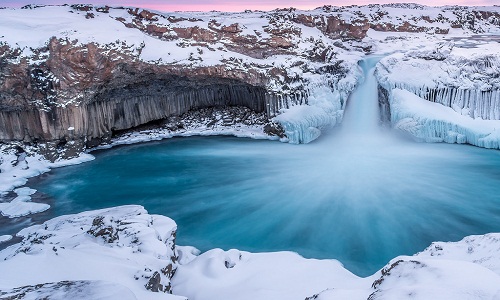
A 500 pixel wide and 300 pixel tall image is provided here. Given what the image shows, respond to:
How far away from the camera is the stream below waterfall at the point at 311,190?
7184mm

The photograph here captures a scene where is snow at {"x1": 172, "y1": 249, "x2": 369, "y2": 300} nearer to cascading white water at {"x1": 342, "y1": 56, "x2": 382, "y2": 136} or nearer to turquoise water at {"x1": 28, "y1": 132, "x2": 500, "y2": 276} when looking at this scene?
turquoise water at {"x1": 28, "y1": 132, "x2": 500, "y2": 276}

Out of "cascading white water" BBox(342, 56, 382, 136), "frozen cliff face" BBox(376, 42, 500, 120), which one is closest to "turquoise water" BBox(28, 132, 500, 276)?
"cascading white water" BBox(342, 56, 382, 136)

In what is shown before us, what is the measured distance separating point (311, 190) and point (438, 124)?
18.4 feet

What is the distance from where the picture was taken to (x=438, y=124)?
11953mm

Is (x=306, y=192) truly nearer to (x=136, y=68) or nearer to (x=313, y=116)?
(x=313, y=116)

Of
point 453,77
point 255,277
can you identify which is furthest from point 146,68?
point 453,77

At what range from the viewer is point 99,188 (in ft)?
32.7

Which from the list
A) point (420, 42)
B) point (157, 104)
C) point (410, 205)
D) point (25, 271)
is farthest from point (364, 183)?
point (420, 42)

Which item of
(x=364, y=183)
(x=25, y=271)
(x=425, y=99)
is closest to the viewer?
(x=25, y=271)

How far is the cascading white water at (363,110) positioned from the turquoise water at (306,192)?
0.59 metres

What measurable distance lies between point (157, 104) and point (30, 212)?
731 cm

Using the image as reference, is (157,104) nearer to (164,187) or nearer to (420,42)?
(164,187)

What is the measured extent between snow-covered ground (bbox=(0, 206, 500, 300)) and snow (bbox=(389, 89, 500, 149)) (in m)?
7.76

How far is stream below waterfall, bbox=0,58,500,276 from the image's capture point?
7184 millimetres
